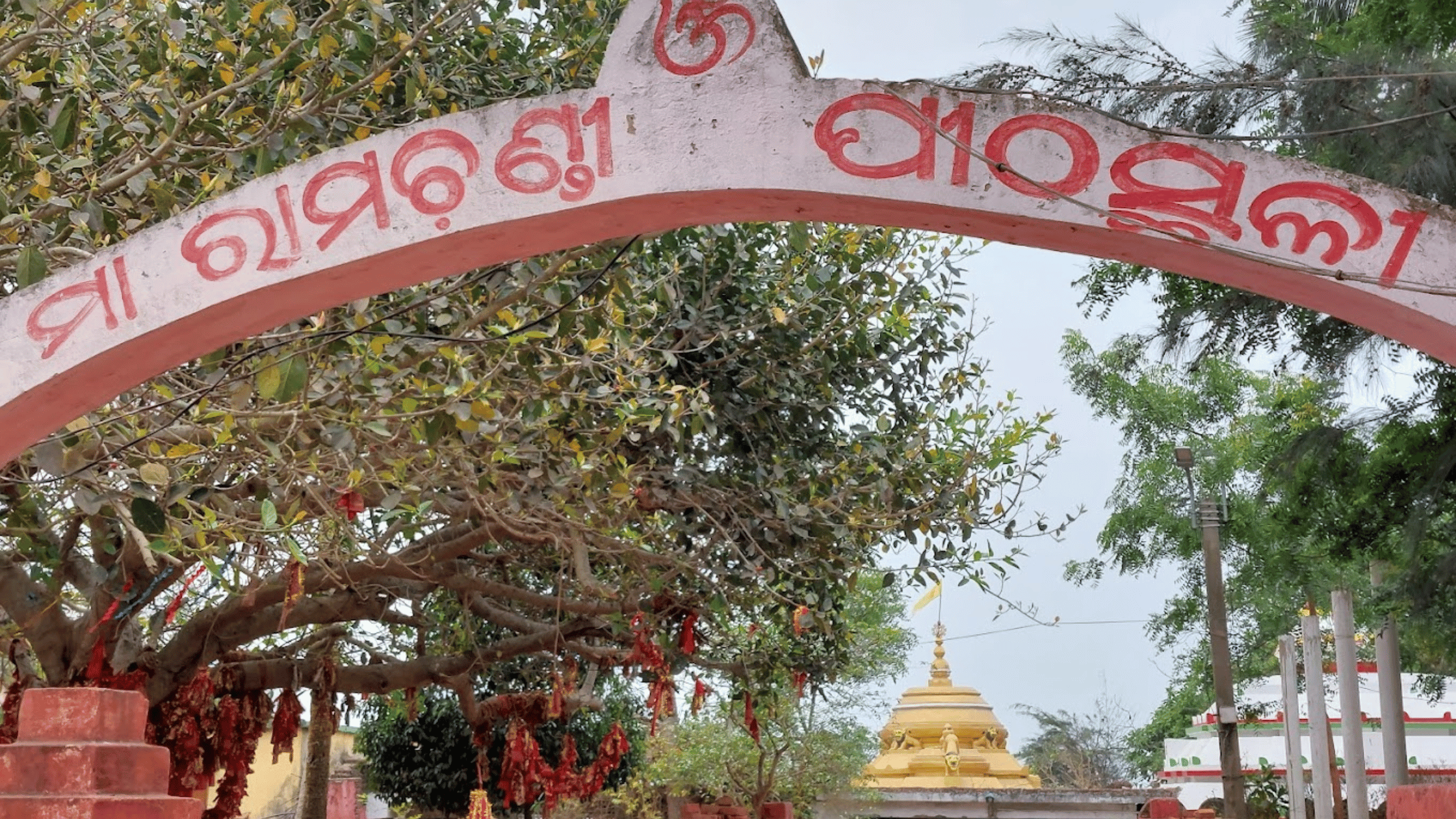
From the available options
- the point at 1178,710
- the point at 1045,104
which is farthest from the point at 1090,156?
the point at 1178,710

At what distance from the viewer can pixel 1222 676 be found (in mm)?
Answer: 13289

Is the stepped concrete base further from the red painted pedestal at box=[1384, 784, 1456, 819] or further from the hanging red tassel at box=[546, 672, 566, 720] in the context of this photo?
the red painted pedestal at box=[1384, 784, 1456, 819]

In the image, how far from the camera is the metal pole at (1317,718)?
11.1m

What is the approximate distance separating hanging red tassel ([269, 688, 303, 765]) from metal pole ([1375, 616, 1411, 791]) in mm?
8664

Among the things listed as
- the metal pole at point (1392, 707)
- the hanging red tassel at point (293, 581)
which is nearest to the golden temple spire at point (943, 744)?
the metal pole at point (1392, 707)

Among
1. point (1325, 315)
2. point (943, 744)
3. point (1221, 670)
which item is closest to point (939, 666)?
point (943, 744)

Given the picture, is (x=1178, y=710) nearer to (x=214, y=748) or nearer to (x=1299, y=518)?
(x=1299, y=518)

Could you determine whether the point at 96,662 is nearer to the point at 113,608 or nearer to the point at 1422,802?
the point at 113,608

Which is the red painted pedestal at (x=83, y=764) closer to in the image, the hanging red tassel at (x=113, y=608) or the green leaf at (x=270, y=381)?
the green leaf at (x=270, y=381)

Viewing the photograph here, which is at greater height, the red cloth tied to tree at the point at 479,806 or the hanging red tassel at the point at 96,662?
the hanging red tassel at the point at 96,662

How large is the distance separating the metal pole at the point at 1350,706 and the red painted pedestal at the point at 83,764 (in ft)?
30.6

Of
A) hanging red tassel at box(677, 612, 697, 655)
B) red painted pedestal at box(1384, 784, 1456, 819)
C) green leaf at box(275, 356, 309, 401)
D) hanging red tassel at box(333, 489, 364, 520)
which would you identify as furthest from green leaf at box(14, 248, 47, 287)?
hanging red tassel at box(677, 612, 697, 655)

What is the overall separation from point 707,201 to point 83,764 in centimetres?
296

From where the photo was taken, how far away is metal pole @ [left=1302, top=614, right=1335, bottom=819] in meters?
11.1
